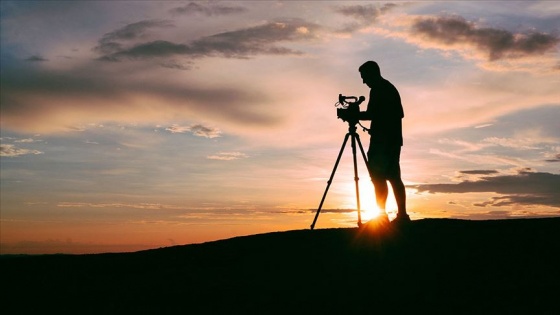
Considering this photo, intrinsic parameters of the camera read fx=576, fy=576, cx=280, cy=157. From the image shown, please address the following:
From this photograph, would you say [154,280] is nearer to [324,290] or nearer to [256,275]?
[256,275]

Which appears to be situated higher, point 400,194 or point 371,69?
point 371,69

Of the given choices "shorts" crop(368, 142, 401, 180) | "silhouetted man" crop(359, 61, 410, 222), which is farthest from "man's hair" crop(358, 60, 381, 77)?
"shorts" crop(368, 142, 401, 180)

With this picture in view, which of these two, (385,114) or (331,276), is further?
(385,114)

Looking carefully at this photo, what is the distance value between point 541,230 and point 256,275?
578 cm

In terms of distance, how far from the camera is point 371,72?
38.9 feet

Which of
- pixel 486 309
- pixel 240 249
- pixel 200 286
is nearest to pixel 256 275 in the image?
pixel 200 286

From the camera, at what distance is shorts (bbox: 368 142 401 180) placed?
11609 mm

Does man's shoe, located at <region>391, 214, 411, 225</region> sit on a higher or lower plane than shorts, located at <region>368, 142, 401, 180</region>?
lower

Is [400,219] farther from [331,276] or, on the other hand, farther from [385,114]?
[331,276]

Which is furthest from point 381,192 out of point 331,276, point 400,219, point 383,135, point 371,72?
point 331,276

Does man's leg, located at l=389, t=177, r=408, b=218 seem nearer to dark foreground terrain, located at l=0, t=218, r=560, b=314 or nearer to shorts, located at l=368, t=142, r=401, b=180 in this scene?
shorts, located at l=368, t=142, r=401, b=180

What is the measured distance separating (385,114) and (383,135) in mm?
427

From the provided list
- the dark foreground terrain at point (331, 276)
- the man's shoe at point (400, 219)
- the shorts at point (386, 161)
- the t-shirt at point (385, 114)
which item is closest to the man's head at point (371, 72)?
the t-shirt at point (385, 114)

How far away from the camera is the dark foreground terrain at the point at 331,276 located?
851 centimetres
